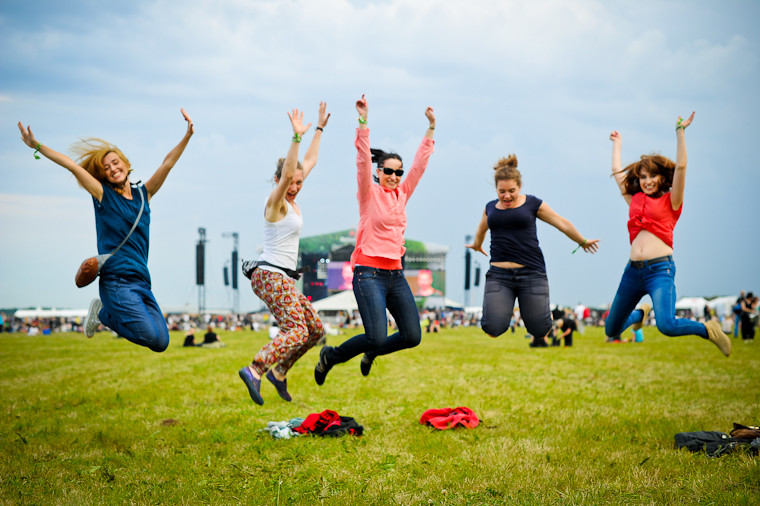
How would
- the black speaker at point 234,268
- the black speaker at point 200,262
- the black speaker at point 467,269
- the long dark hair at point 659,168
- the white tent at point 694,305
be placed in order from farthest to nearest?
the white tent at point 694,305 → the black speaker at point 467,269 → the black speaker at point 234,268 → the black speaker at point 200,262 → the long dark hair at point 659,168

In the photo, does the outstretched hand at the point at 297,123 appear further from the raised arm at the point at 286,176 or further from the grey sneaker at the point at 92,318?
the grey sneaker at the point at 92,318

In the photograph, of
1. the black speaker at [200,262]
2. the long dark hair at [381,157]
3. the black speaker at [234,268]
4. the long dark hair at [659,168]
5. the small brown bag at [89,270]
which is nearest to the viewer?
the small brown bag at [89,270]

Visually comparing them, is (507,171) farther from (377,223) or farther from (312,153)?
(312,153)

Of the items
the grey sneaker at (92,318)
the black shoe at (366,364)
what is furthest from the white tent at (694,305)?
the grey sneaker at (92,318)

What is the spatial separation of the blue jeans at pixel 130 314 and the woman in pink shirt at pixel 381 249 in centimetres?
206

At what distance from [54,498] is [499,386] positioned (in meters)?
8.58

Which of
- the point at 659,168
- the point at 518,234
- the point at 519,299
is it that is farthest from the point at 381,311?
the point at 659,168

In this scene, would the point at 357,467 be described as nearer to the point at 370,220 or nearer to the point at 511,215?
the point at 370,220

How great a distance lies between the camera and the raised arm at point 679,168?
6.45 m

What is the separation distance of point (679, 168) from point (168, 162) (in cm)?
570

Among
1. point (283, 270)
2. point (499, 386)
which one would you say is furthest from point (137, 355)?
point (283, 270)

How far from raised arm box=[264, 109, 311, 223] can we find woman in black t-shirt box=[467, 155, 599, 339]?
2488 millimetres

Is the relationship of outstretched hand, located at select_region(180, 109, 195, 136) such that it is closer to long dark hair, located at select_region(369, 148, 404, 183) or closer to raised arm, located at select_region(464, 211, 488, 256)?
long dark hair, located at select_region(369, 148, 404, 183)

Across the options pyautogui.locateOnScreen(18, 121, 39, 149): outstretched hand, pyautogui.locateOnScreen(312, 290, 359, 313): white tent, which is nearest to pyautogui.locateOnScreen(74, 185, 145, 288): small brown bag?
pyautogui.locateOnScreen(18, 121, 39, 149): outstretched hand
